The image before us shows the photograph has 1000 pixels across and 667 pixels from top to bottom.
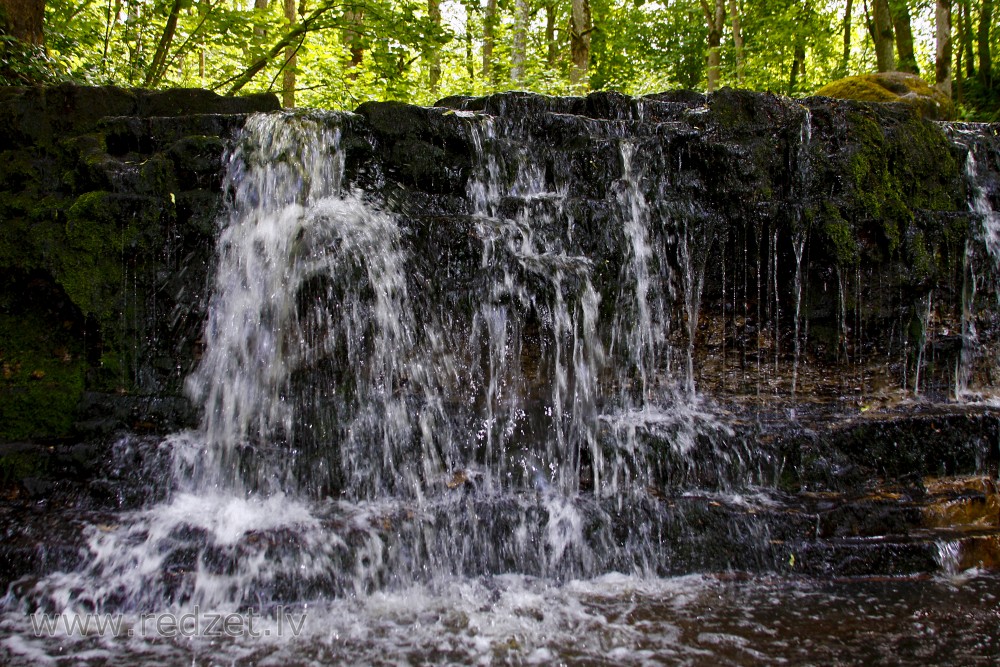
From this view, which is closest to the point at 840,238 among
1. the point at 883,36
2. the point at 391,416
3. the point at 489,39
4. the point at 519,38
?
the point at 391,416

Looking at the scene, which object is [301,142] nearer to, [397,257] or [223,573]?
[397,257]

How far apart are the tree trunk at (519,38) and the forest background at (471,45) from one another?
0.09 feet

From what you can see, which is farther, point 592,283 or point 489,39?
point 489,39

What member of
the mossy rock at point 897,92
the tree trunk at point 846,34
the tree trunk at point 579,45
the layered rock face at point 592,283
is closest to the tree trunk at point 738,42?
the tree trunk at point 846,34

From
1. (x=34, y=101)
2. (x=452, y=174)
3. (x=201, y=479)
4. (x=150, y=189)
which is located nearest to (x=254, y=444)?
(x=201, y=479)

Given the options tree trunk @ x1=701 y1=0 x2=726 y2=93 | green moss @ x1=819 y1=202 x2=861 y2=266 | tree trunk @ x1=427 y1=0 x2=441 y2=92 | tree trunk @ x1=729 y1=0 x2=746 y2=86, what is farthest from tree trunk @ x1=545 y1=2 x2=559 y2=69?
green moss @ x1=819 y1=202 x2=861 y2=266

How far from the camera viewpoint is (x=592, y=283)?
5793mm

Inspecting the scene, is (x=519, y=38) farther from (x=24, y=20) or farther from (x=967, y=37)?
(x=967, y=37)

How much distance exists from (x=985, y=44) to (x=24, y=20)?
17.6 m

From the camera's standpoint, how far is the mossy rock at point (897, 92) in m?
9.55

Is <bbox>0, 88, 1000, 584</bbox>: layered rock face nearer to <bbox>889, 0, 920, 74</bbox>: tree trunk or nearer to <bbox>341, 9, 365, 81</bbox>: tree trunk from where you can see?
<bbox>341, 9, 365, 81</bbox>: tree trunk

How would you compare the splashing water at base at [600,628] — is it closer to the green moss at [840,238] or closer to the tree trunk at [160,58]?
the green moss at [840,238]

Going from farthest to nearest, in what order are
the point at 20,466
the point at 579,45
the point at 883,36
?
1. the point at 883,36
2. the point at 579,45
3. the point at 20,466

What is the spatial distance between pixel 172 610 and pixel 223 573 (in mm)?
345
